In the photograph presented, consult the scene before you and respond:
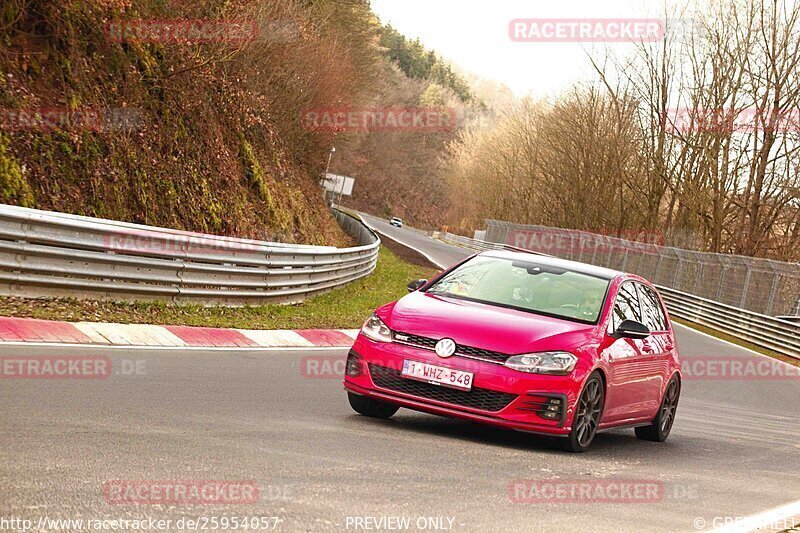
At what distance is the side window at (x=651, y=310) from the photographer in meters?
10.2

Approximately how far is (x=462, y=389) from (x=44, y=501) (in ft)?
12.5

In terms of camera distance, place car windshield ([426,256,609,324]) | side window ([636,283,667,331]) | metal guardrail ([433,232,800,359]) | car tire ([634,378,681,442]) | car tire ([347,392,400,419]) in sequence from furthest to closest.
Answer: metal guardrail ([433,232,800,359]) < car tire ([634,378,681,442]) < side window ([636,283,667,331]) < car windshield ([426,256,609,324]) < car tire ([347,392,400,419])

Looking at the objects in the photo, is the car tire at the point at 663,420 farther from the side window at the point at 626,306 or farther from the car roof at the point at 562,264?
the car roof at the point at 562,264

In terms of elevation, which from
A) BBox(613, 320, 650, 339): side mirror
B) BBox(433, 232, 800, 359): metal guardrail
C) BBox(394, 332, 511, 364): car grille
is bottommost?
BBox(433, 232, 800, 359): metal guardrail

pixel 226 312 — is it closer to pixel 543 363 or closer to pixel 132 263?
pixel 132 263

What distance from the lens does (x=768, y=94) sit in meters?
41.9

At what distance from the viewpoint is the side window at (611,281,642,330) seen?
935 cm

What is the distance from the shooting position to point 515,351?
26.2 ft

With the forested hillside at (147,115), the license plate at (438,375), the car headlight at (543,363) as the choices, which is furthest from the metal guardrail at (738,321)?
the license plate at (438,375)

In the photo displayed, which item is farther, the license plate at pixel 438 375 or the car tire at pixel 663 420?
the car tire at pixel 663 420

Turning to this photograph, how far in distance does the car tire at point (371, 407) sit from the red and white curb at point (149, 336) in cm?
358

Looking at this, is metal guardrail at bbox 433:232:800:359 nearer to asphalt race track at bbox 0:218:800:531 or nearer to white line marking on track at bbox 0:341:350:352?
white line marking on track at bbox 0:341:350:352

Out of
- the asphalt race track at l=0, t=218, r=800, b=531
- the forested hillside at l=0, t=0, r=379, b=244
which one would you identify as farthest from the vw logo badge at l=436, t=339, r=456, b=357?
the forested hillside at l=0, t=0, r=379, b=244

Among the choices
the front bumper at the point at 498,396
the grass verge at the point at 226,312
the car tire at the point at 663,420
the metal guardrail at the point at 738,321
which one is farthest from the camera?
the metal guardrail at the point at 738,321
